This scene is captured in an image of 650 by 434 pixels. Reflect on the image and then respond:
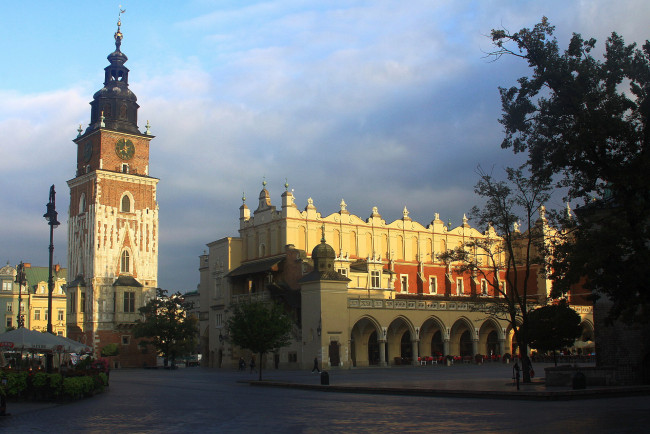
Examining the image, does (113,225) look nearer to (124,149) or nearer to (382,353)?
(124,149)

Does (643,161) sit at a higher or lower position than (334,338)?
higher

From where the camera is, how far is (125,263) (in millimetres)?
81375

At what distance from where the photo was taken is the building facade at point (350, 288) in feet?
187

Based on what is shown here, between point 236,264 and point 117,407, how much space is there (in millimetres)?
50489

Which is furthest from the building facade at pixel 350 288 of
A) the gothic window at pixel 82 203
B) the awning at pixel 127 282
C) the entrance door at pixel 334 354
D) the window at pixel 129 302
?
the gothic window at pixel 82 203

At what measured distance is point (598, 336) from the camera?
3141cm

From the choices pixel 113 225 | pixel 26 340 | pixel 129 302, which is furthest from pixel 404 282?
pixel 26 340

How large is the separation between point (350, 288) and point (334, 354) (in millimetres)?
10598

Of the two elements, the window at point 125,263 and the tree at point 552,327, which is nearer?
the tree at point 552,327

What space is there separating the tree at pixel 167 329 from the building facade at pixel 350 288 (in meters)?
2.46

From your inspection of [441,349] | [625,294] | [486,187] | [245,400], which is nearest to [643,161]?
[625,294]

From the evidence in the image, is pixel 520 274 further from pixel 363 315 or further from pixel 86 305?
pixel 86 305

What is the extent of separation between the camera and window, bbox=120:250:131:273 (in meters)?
81.1

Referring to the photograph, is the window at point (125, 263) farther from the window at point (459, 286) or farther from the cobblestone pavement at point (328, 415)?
the cobblestone pavement at point (328, 415)
